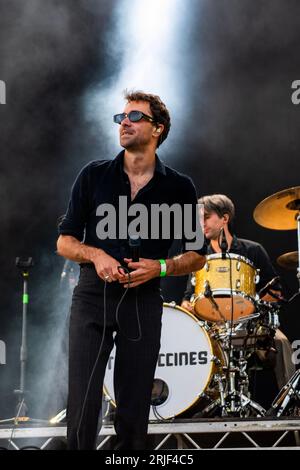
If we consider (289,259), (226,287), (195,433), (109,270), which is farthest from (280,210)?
(109,270)

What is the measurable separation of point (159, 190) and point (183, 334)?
8.02ft

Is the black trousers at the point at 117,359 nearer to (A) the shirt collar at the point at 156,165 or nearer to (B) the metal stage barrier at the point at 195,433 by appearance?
(A) the shirt collar at the point at 156,165

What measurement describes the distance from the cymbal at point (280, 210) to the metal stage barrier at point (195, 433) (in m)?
1.89

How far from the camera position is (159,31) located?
A: 21.6ft

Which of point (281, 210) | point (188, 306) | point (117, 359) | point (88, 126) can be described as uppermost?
point (88, 126)

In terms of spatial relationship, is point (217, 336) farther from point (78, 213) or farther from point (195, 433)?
point (78, 213)

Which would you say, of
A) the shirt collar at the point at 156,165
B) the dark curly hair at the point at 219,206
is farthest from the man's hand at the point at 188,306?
the shirt collar at the point at 156,165

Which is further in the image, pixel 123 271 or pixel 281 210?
pixel 281 210

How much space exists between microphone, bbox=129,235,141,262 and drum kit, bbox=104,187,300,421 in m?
2.38

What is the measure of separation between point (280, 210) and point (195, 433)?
→ 2180 millimetres

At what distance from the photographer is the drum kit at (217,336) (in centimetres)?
537

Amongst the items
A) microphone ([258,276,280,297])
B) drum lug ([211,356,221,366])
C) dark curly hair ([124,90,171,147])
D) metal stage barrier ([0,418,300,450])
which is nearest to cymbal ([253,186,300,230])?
microphone ([258,276,280,297])

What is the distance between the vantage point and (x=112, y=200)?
10.7 ft

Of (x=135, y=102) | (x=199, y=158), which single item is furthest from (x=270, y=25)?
(x=135, y=102)
